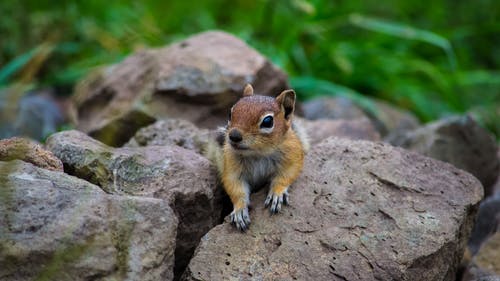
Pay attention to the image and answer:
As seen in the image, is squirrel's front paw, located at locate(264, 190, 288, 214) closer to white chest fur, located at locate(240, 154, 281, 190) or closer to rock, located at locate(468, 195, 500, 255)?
white chest fur, located at locate(240, 154, 281, 190)

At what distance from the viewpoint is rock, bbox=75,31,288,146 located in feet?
18.6

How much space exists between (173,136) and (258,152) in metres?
0.97

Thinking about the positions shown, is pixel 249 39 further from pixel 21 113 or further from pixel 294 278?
pixel 294 278

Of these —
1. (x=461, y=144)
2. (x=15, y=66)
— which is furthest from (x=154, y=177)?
(x=15, y=66)

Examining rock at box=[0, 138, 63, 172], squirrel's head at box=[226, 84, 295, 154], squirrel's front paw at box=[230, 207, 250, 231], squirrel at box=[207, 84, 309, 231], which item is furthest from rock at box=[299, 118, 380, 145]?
rock at box=[0, 138, 63, 172]

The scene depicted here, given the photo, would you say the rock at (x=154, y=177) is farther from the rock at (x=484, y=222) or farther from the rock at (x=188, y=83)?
the rock at (x=484, y=222)

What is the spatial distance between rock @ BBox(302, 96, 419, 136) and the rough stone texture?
8.91 ft

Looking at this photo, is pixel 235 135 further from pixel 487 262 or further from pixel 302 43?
pixel 302 43

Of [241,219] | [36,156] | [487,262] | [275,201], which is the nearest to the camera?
[36,156]

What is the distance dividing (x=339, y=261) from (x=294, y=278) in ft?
0.83

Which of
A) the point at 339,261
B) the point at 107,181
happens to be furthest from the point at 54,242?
the point at 339,261

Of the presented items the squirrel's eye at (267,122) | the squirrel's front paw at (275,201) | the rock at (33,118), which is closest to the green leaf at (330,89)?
the rock at (33,118)

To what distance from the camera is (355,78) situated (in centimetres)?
842

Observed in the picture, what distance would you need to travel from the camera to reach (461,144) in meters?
5.52
